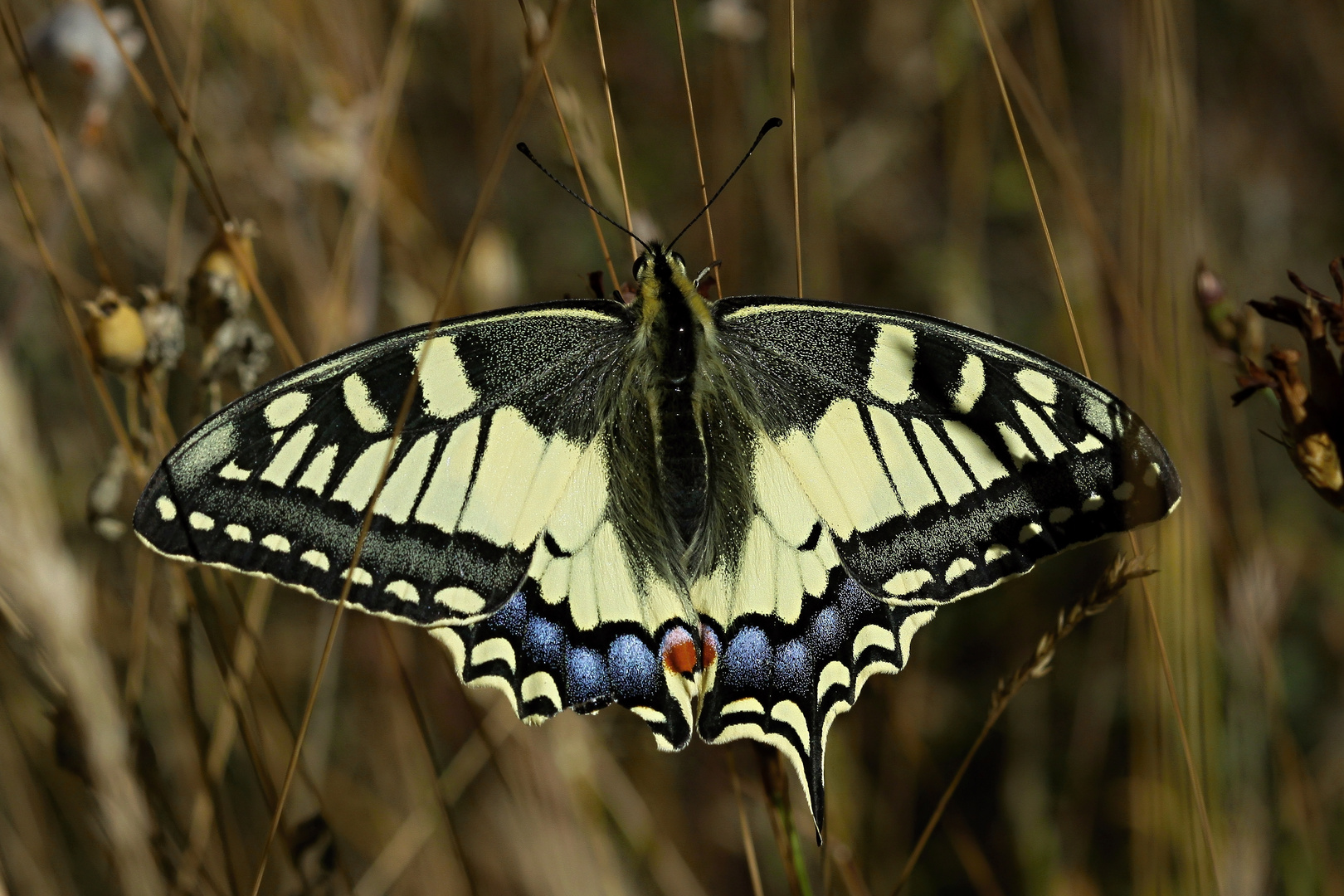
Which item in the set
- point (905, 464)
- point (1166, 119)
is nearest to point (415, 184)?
point (905, 464)

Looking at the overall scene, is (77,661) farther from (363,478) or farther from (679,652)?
(679,652)

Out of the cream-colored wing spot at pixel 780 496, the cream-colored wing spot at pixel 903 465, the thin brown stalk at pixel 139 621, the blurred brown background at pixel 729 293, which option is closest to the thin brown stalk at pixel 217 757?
the blurred brown background at pixel 729 293

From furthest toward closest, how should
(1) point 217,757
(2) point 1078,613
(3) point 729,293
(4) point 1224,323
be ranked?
1. (3) point 729,293
2. (1) point 217,757
3. (4) point 1224,323
4. (2) point 1078,613

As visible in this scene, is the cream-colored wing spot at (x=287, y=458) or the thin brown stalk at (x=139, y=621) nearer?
the cream-colored wing spot at (x=287, y=458)

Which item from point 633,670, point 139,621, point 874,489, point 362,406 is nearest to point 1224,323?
point 874,489

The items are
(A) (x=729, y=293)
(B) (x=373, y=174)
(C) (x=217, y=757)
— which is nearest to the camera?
(C) (x=217, y=757)

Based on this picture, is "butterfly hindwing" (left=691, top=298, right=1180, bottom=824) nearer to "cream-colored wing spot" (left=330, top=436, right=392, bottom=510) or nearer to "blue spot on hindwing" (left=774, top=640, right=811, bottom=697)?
"blue spot on hindwing" (left=774, top=640, right=811, bottom=697)

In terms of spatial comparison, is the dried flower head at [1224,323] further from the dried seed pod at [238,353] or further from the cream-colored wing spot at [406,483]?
the dried seed pod at [238,353]
